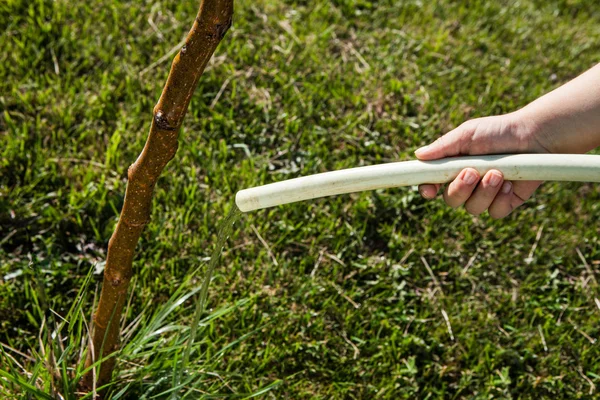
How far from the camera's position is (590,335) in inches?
110

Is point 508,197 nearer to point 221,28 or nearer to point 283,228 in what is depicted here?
point 283,228

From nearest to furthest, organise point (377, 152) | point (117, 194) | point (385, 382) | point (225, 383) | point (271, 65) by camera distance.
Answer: point (225, 383)
point (385, 382)
point (117, 194)
point (377, 152)
point (271, 65)

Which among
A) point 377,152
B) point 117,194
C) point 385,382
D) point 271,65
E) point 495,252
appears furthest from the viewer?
point 271,65

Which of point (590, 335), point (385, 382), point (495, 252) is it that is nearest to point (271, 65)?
point (495, 252)

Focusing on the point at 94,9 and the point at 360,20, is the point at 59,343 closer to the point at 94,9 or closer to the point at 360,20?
the point at 94,9

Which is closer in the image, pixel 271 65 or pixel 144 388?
pixel 144 388

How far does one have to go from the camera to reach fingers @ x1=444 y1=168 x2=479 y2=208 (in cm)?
187

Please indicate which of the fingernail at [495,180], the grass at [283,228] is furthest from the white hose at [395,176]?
the grass at [283,228]

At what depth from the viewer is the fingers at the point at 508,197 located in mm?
2133

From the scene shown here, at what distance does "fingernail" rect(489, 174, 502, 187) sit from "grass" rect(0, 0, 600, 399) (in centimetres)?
95

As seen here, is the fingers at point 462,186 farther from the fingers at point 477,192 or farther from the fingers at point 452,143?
the fingers at point 452,143

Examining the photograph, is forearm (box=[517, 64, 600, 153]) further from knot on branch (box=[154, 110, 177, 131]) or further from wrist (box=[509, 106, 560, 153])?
knot on branch (box=[154, 110, 177, 131])

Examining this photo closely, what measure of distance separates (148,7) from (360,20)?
1.26 m

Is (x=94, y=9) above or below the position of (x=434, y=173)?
above
